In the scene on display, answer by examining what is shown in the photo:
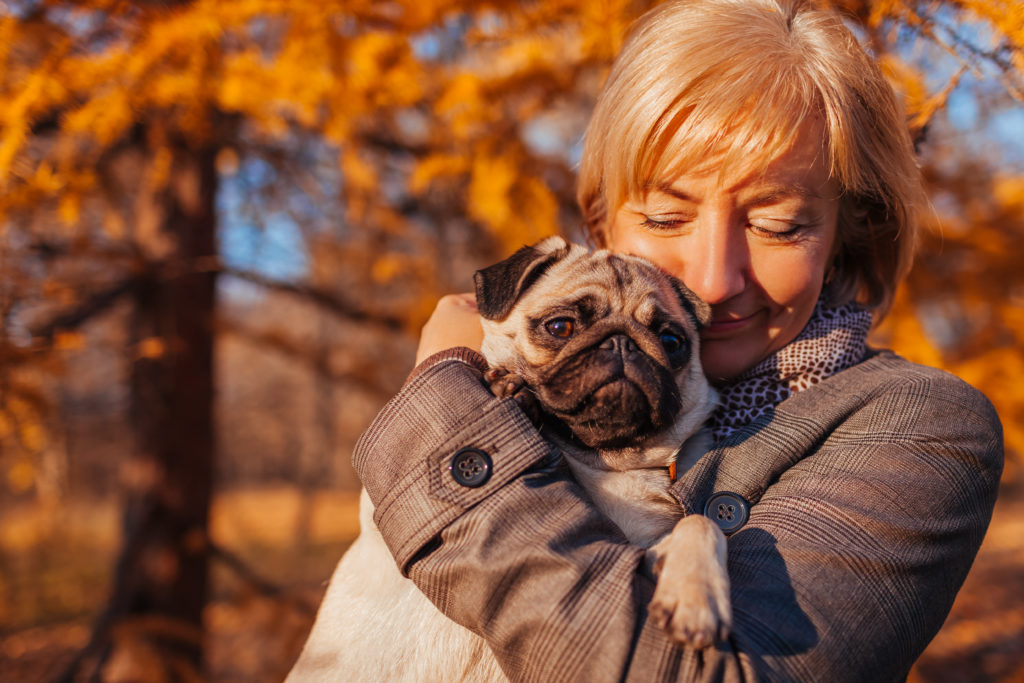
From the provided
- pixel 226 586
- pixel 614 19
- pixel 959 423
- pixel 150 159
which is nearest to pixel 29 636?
pixel 226 586

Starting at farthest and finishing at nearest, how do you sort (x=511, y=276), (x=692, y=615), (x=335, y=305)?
(x=335, y=305)
(x=511, y=276)
(x=692, y=615)

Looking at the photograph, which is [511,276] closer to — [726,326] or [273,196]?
[726,326]

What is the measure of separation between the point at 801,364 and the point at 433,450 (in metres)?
1.33

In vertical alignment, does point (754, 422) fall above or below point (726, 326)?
below

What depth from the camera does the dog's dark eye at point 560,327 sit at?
2.46 metres

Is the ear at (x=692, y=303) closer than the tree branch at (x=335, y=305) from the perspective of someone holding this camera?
Yes

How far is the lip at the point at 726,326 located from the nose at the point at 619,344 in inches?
15.4

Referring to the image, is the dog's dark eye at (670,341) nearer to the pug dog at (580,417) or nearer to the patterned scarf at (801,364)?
the pug dog at (580,417)

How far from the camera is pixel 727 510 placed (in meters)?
1.85

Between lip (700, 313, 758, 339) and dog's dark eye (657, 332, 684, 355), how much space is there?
14 centimetres

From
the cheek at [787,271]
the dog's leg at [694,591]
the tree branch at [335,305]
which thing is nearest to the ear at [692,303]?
the cheek at [787,271]

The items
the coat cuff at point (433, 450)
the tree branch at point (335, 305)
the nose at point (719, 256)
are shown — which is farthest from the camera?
the tree branch at point (335, 305)

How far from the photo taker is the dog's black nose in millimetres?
2249

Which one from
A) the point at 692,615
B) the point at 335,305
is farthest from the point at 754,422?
the point at 335,305
